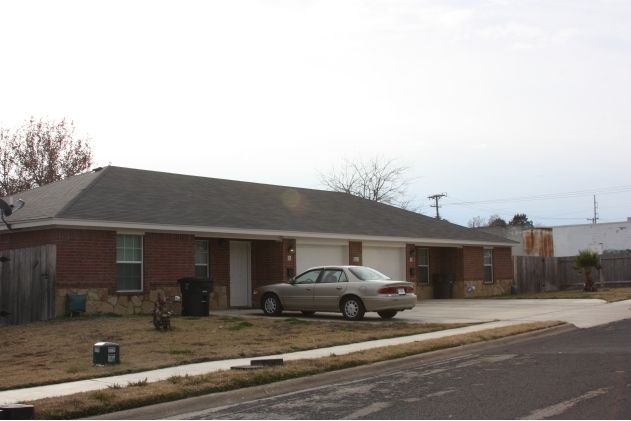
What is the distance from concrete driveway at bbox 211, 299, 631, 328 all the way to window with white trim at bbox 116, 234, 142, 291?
2.64 meters

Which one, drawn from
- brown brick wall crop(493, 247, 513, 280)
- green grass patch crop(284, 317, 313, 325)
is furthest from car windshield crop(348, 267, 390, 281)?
brown brick wall crop(493, 247, 513, 280)

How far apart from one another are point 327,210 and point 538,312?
34.9 ft

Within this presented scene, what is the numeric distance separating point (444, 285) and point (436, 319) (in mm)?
12310

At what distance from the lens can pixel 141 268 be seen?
66.2ft

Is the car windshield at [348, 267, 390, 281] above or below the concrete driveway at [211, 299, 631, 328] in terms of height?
above

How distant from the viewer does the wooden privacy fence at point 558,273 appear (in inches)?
1393

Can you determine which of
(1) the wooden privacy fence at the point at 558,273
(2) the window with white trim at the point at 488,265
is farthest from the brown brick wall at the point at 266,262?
(1) the wooden privacy fence at the point at 558,273

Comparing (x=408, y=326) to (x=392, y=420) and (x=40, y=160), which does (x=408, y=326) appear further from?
(x=40, y=160)

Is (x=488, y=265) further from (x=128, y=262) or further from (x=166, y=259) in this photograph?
(x=128, y=262)

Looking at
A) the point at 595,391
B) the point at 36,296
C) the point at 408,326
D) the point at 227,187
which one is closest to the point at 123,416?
the point at 595,391

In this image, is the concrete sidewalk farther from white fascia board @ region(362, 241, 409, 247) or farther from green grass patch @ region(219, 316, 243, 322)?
white fascia board @ region(362, 241, 409, 247)

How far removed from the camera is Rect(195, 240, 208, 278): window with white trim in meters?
22.6

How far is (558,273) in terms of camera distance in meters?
37.4

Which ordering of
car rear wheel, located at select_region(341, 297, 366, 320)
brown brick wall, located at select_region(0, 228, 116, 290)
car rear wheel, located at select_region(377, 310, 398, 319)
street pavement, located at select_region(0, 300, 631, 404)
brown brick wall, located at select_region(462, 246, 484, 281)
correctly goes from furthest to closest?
brown brick wall, located at select_region(462, 246, 484, 281)
car rear wheel, located at select_region(377, 310, 398, 319)
brown brick wall, located at select_region(0, 228, 116, 290)
car rear wheel, located at select_region(341, 297, 366, 320)
street pavement, located at select_region(0, 300, 631, 404)
